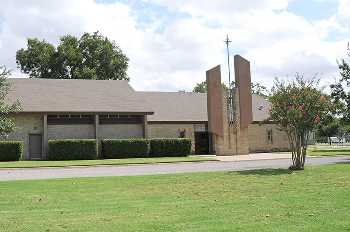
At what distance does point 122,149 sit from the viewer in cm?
4122

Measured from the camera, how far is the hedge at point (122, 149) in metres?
41.1

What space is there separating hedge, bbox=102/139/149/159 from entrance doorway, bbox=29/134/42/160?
5051 millimetres

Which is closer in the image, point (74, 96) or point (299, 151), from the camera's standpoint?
point (299, 151)

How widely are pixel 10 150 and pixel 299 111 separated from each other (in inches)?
900

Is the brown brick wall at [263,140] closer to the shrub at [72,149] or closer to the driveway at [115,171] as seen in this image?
the shrub at [72,149]

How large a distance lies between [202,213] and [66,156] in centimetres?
3067

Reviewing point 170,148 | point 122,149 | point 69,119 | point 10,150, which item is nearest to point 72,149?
point 69,119

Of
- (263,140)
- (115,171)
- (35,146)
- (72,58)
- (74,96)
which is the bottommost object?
(115,171)

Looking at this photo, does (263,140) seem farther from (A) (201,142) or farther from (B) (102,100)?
(B) (102,100)

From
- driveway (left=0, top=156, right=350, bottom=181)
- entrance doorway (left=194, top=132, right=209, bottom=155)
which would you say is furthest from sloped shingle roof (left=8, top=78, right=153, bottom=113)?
driveway (left=0, top=156, right=350, bottom=181)

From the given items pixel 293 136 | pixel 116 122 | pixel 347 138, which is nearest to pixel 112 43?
pixel 116 122

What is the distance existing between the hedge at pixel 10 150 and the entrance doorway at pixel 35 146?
3.10 m

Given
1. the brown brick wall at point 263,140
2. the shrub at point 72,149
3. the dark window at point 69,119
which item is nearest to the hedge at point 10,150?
the shrub at point 72,149

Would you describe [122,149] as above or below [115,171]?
above
